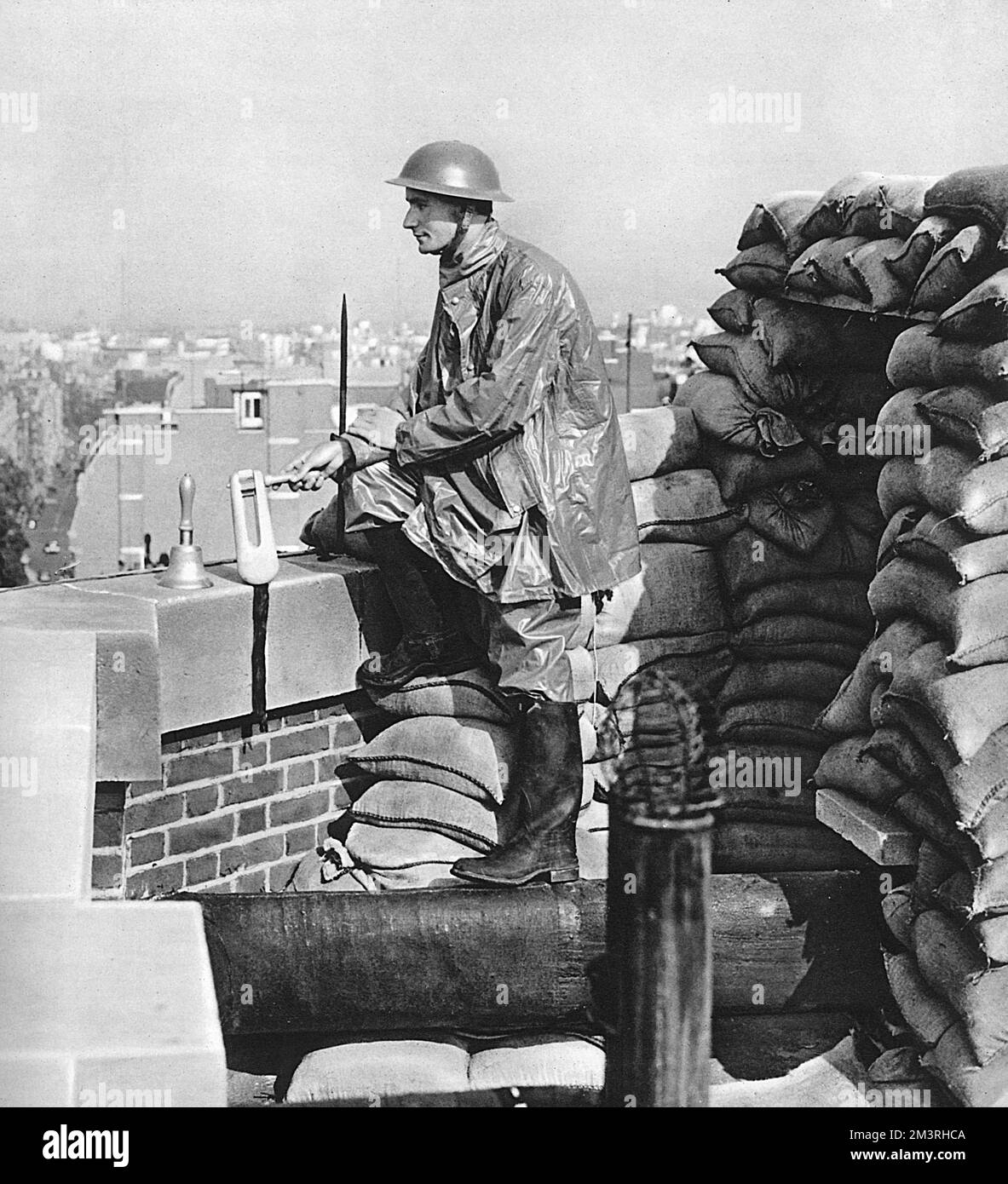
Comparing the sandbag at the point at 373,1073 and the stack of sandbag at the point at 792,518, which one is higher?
the stack of sandbag at the point at 792,518

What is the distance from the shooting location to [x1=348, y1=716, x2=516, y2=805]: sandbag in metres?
5.36

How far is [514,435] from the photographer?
5098mm

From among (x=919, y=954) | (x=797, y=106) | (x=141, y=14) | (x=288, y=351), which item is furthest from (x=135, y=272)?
(x=288, y=351)

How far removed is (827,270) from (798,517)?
0.93 m

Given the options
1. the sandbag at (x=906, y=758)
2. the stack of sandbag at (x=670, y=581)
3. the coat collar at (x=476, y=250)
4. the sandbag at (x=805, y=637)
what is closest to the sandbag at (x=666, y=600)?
the stack of sandbag at (x=670, y=581)

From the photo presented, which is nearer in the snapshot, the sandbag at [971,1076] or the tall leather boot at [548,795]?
the sandbag at [971,1076]

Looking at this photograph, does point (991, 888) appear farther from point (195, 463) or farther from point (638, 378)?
point (638, 378)

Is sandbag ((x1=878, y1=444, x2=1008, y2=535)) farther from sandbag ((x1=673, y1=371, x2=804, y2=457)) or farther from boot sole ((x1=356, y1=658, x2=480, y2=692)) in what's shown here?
boot sole ((x1=356, y1=658, x2=480, y2=692))

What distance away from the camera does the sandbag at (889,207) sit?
563 centimetres

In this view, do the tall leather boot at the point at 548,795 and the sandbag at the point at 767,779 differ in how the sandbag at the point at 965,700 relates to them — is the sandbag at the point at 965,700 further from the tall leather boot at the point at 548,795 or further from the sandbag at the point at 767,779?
the sandbag at the point at 767,779

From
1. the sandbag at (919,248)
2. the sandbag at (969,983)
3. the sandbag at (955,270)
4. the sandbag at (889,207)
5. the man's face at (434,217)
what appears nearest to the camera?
the sandbag at (969,983)

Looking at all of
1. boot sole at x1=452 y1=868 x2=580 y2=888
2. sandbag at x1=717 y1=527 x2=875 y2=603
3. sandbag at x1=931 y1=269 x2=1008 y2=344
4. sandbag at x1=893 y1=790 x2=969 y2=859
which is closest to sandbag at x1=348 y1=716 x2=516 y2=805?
boot sole at x1=452 y1=868 x2=580 y2=888

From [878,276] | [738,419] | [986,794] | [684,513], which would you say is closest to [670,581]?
[684,513]

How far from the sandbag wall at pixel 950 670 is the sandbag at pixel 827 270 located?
487 millimetres
